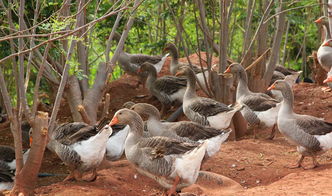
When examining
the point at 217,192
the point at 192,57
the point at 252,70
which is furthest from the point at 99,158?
the point at 192,57

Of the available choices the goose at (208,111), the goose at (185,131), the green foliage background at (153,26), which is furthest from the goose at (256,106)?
the goose at (185,131)

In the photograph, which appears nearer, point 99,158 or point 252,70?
point 99,158

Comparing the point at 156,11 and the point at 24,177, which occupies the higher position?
the point at 156,11

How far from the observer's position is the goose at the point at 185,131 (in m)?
9.25

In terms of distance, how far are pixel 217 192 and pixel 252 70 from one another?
16.3ft

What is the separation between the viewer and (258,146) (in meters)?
10.9

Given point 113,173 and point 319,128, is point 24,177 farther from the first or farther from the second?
point 319,128

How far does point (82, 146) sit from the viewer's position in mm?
8656

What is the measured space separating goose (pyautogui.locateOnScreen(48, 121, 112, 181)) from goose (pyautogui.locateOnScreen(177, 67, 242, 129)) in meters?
2.72

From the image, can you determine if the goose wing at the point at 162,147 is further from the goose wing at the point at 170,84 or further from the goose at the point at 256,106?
the goose wing at the point at 170,84

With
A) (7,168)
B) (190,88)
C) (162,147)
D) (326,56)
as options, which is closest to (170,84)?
(190,88)

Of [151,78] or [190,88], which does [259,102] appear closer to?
[190,88]

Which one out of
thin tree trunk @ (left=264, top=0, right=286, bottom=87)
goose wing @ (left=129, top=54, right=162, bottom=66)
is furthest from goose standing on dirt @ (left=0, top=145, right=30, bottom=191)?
goose wing @ (left=129, top=54, right=162, bottom=66)

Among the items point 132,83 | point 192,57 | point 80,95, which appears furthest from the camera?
point 192,57
